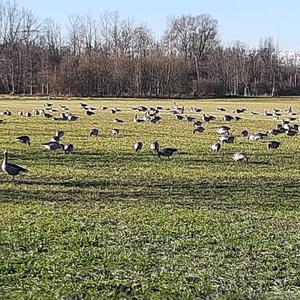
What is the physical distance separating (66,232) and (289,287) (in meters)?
3.88

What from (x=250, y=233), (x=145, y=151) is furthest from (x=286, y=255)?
(x=145, y=151)

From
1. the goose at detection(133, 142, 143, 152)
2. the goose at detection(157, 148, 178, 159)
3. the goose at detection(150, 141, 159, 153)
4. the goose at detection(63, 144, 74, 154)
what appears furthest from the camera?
the goose at detection(133, 142, 143, 152)

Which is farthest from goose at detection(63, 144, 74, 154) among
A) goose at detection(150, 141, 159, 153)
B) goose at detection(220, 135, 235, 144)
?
goose at detection(220, 135, 235, 144)

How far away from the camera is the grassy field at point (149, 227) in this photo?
7512 millimetres

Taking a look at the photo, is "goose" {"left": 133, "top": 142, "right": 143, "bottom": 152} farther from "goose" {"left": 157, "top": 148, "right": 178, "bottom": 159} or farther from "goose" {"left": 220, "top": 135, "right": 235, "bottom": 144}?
"goose" {"left": 220, "top": 135, "right": 235, "bottom": 144}

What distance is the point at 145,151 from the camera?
70.9 ft

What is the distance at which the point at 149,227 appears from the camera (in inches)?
413

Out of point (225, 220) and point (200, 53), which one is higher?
point (200, 53)

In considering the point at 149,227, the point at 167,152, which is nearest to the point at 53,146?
the point at 167,152

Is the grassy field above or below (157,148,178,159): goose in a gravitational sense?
below

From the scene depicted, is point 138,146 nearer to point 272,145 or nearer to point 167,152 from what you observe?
point 167,152

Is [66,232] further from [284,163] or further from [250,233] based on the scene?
[284,163]

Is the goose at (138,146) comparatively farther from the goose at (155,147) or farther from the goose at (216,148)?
the goose at (216,148)

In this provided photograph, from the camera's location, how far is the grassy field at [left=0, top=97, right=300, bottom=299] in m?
7.51
